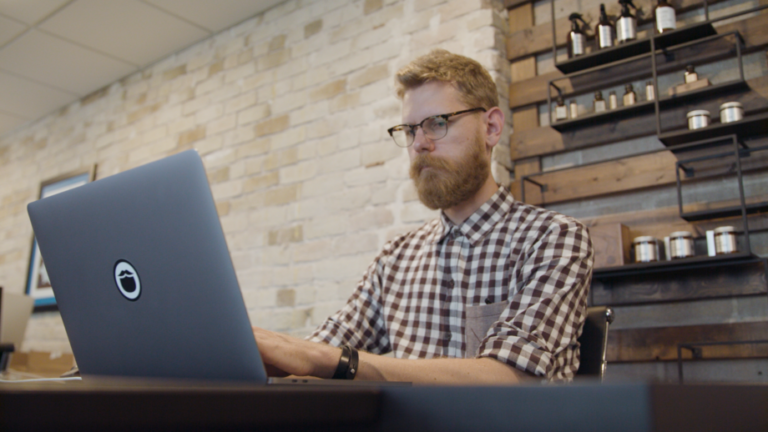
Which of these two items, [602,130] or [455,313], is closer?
[455,313]

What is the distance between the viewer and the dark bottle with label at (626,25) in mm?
2105

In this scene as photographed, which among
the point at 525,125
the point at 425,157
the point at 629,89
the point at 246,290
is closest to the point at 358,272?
the point at 246,290

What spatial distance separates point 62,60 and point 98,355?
365cm

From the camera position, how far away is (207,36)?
3.61 m

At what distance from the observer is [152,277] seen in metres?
0.69

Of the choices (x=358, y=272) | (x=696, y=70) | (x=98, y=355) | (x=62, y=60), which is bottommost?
(x=98, y=355)

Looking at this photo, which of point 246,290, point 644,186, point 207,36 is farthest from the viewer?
point 207,36

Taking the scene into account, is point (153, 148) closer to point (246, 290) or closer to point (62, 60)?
point (62, 60)

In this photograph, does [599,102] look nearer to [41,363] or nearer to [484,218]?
[484,218]

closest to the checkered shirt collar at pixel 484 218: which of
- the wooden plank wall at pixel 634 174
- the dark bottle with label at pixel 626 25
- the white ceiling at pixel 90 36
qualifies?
the wooden plank wall at pixel 634 174

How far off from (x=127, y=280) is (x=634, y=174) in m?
1.83

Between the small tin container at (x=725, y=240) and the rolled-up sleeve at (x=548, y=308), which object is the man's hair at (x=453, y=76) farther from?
the small tin container at (x=725, y=240)

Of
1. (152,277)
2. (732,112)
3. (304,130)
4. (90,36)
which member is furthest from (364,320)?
(90,36)

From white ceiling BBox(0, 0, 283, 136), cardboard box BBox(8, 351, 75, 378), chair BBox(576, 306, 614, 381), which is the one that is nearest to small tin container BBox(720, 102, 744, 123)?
chair BBox(576, 306, 614, 381)
